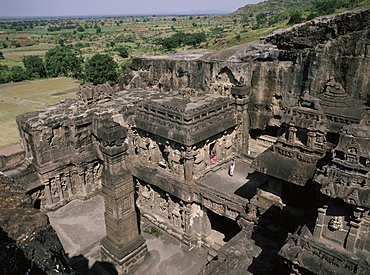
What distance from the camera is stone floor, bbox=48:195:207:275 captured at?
1311cm

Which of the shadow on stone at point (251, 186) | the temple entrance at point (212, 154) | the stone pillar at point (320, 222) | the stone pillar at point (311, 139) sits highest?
the stone pillar at point (311, 139)

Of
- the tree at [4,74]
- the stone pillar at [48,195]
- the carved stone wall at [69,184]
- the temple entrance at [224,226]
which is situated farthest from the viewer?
the tree at [4,74]

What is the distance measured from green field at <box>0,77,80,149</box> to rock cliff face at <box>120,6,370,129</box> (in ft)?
70.3

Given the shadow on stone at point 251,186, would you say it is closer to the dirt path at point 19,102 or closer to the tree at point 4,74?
the dirt path at point 19,102

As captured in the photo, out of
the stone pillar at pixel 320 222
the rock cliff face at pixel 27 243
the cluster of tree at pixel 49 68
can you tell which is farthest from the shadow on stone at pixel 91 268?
the cluster of tree at pixel 49 68

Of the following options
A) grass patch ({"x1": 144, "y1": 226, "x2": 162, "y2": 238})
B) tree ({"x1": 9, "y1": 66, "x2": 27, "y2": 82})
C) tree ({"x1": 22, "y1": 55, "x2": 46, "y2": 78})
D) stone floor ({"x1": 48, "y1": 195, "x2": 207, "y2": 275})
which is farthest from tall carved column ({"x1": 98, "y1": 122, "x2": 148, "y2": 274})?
tree ({"x1": 22, "y1": 55, "x2": 46, "y2": 78})

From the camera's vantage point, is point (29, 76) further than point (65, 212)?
Yes

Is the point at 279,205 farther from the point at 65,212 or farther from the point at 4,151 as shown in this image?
the point at 4,151

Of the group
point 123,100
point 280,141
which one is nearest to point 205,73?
point 123,100

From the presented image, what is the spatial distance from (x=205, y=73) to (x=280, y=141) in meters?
9.26

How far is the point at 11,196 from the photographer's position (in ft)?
16.2

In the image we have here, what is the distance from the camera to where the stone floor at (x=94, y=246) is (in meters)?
13.1

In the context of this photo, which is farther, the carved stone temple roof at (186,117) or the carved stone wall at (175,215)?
the carved stone wall at (175,215)

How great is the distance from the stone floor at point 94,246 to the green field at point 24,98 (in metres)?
17.8
